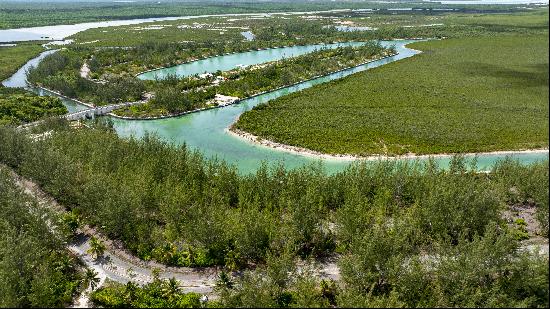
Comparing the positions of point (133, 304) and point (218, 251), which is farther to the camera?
point (218, 251)

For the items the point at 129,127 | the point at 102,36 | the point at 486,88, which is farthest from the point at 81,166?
the point at 102,36

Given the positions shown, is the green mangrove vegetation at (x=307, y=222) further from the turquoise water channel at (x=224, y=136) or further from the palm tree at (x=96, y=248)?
the turquoise water channel at (x=224, y=136)

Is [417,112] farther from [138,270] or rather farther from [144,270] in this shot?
[138,270]

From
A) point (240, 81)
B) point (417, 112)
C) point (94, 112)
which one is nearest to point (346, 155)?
point (417, 112)

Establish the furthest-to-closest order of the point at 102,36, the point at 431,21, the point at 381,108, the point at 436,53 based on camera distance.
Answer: the point at 431,21
the point at 102,36
the point at 436,53
the point at 381,108

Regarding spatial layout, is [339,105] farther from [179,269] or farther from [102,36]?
[102,36]

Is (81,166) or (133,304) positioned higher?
(81,166)

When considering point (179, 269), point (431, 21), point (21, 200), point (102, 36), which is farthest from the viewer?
point (431, 21)

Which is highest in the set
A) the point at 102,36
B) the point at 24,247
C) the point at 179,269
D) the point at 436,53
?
the point at 102,36
